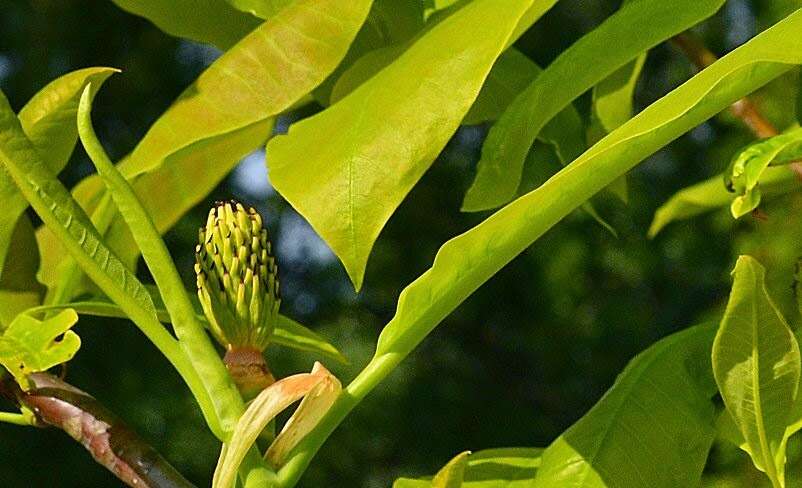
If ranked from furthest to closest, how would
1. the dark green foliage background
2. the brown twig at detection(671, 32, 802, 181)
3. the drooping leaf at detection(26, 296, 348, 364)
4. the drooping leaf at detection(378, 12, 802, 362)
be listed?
the dark green foliage background → the brown twig at detection(671, 32, 802, 181) → the drooping leaf at detection(26, 296, 348, 364) → the drooping leaf at detection(378, 12, 802, 362)

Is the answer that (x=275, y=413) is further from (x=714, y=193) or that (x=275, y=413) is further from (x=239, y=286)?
(x=714, y=193)

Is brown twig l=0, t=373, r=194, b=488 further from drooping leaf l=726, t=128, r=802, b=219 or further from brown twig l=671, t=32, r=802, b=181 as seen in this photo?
brown twig l=671, t=32, r=802, b=181

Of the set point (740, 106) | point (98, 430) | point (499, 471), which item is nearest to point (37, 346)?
point (98, 430)

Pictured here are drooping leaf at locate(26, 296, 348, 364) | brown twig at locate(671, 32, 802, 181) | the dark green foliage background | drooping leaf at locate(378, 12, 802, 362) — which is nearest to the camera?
drooping leaf at locate(378, 12, 802, 362)

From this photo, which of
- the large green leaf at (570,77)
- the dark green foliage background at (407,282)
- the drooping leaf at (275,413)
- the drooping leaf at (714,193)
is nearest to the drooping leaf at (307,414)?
the drooping leaf at (275,413)

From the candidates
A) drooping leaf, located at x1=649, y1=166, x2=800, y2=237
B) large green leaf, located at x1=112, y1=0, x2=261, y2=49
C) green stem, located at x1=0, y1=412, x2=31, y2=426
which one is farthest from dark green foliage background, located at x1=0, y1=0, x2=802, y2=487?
green stem, located at x1=0, y1=412, x2=31, y2=426

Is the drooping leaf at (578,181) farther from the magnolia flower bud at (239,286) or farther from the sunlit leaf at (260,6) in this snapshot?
the sunlit leaf at (260,6)

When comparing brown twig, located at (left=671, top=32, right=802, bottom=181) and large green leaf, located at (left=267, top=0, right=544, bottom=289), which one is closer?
large green leaf, located at (left=267, top=0, right=544, bottom=289)
